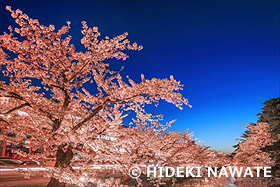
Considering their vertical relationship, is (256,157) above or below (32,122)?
below

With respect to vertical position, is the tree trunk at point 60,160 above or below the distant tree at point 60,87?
below

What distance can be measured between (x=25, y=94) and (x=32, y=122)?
222 centimetres

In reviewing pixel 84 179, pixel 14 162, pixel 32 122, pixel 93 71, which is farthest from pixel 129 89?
pixel 14 162

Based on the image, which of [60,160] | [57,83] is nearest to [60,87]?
[57,83]

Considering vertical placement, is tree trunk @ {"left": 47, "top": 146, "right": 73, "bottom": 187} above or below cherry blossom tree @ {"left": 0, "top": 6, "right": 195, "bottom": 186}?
below

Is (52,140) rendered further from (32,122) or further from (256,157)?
(256,157)

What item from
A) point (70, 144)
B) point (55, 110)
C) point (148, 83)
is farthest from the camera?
point (70, 144)

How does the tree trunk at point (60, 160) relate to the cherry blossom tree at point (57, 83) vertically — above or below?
below

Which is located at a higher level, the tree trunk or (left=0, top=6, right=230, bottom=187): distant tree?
(left=0, top=6, right=230, bottom=187): distant tree

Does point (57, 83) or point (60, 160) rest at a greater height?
point (57, 83)

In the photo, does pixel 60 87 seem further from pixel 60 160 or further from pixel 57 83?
pixel 60 160

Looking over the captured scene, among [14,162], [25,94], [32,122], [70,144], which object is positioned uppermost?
[25,94]

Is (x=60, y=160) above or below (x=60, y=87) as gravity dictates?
below

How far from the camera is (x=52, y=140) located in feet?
24.8
